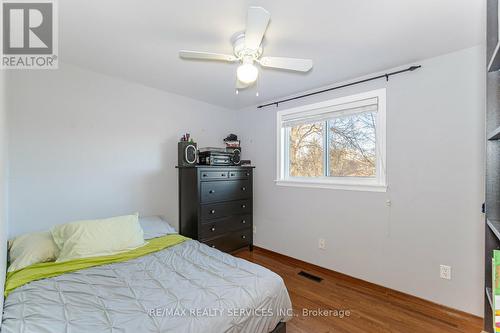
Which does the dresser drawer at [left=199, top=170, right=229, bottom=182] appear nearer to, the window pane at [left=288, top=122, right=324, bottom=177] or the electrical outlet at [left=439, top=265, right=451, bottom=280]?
the window pane at [left=288, top=122, right=324, bottom=177]

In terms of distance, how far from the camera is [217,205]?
3.00 meters

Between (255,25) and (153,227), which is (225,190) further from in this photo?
→ (255,25)

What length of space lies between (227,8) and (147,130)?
6.32 ft

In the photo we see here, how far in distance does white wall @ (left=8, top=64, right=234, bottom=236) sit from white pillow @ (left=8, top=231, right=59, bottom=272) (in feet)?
0.99

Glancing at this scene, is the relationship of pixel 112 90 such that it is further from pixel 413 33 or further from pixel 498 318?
pixel 498 318

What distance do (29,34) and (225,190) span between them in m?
2.34

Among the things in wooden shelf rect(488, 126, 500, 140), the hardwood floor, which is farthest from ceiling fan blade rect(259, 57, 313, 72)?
the hardwood floor

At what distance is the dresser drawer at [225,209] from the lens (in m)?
2.86

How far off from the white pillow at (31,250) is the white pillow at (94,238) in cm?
6

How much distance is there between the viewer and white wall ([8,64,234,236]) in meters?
2.09

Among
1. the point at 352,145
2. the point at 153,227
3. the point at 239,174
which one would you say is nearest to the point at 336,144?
the point at 352,145

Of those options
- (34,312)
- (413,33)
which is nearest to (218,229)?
(34,312)

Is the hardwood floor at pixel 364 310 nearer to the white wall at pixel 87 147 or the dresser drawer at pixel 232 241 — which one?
the dresser drawer at pixel 232 241

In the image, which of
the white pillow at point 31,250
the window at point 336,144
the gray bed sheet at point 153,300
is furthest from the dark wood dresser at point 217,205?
the white pillow at point 31,250
